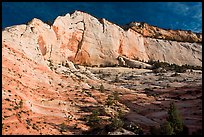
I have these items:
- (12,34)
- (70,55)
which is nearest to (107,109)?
(12,34)

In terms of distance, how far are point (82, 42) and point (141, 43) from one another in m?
16.4

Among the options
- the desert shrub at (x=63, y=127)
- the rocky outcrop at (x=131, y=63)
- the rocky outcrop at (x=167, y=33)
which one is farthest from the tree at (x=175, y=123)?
the rocky outcrop at (x=167, y=33)

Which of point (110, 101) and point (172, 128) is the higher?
point (110, 101)

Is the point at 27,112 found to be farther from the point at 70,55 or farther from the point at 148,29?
the point at 148,29

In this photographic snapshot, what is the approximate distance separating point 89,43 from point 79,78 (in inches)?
830

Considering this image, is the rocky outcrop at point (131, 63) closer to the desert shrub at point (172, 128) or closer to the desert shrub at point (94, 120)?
the desert shrub at point (94, 120)

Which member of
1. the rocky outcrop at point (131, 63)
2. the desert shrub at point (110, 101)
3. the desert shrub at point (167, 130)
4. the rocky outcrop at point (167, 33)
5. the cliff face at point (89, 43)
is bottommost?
the desert shrub at point (167, 130)

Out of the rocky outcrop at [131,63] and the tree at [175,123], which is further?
the rocky outcrop at [131,63]

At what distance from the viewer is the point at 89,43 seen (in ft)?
223

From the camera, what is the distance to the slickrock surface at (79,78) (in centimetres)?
3064

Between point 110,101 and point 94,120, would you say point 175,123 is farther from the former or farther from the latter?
point 110,101

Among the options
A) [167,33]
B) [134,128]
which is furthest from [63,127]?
[167,33]

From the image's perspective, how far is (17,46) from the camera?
145 ft

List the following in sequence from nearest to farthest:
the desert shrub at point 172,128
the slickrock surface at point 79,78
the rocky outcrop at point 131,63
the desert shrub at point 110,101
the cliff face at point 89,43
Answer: the desert shrub at point 172,128
the slickrock surface at point 79,78
the desert shrub at point 110,101
the cliff face at point 89,43
the rocky outcrop at point 131,63
